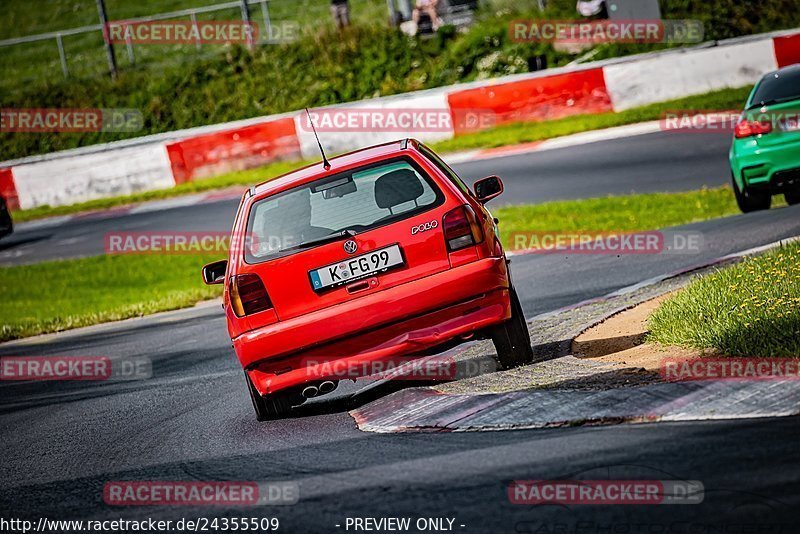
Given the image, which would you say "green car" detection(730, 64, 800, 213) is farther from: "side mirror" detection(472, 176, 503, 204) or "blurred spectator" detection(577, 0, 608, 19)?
"blurred spectator" detection(577, 0, 608, 19)

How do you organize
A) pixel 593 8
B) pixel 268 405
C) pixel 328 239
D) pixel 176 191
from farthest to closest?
1. pixel 593 8
2. pixel 176 191
3. pixel 268 405
4. pixel 328 239

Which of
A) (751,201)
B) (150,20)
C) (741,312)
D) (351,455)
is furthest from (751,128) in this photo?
(150,20)

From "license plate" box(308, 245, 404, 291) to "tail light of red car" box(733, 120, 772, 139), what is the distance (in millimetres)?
7168

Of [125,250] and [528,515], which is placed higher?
[528,515]

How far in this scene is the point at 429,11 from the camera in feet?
102

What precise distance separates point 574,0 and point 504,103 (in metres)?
6.69

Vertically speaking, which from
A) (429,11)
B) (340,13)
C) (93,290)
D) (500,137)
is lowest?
(93,290)

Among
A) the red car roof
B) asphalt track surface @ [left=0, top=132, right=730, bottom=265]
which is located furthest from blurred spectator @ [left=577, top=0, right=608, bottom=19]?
the red car roof

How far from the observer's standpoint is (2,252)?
74.5ft

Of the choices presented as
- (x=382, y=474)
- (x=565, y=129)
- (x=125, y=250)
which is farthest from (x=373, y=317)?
(x=565, y=129)

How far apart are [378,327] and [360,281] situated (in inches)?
11.8

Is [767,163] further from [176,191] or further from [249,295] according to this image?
[176,191]

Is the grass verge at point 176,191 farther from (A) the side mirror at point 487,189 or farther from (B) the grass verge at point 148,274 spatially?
(A) the side mirror at point 487,189

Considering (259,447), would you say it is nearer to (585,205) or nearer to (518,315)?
(518,315)
